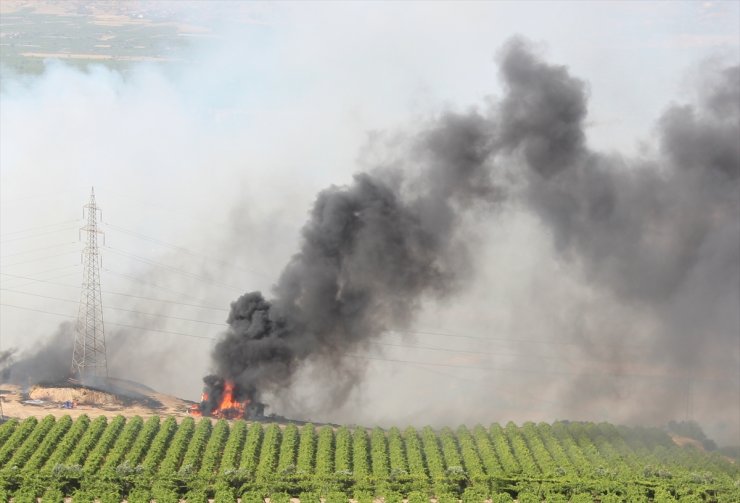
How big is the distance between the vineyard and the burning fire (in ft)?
6.42

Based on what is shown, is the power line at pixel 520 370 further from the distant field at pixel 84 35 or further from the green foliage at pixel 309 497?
the distant field at pixel 84 35

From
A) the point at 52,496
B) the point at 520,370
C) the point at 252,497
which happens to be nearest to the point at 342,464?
the point at 252,497

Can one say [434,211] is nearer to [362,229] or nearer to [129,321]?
[362,229]

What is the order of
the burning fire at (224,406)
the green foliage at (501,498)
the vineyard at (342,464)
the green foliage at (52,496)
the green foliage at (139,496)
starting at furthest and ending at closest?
the burning fire at (224,406) → the vineyard at (342,464) → the green foliage at (501,498) → the green foliage at (139,496) → the green foliage at (52,496)

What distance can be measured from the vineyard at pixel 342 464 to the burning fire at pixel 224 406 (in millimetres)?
1958

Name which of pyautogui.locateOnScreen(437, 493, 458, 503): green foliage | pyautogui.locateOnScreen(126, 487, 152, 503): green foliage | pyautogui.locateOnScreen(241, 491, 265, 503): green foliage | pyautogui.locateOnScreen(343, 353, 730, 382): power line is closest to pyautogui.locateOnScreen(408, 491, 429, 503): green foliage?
pyautogui.locateOnScreen(437, 493, 458, 503): green foliage

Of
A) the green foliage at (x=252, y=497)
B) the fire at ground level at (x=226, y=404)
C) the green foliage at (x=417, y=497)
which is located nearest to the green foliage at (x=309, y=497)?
the green foliage at (x=252, y=497)

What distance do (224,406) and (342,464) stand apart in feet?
35.2

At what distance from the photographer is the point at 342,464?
45062 mm

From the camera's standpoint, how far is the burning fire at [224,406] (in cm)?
5300

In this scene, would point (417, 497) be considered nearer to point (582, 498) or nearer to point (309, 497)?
point (309, 497)

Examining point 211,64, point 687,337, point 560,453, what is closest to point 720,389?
point 687,337

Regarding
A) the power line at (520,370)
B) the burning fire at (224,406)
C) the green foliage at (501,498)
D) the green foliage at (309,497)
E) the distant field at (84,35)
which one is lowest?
the green foliage at (501,498)

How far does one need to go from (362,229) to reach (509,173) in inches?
489
